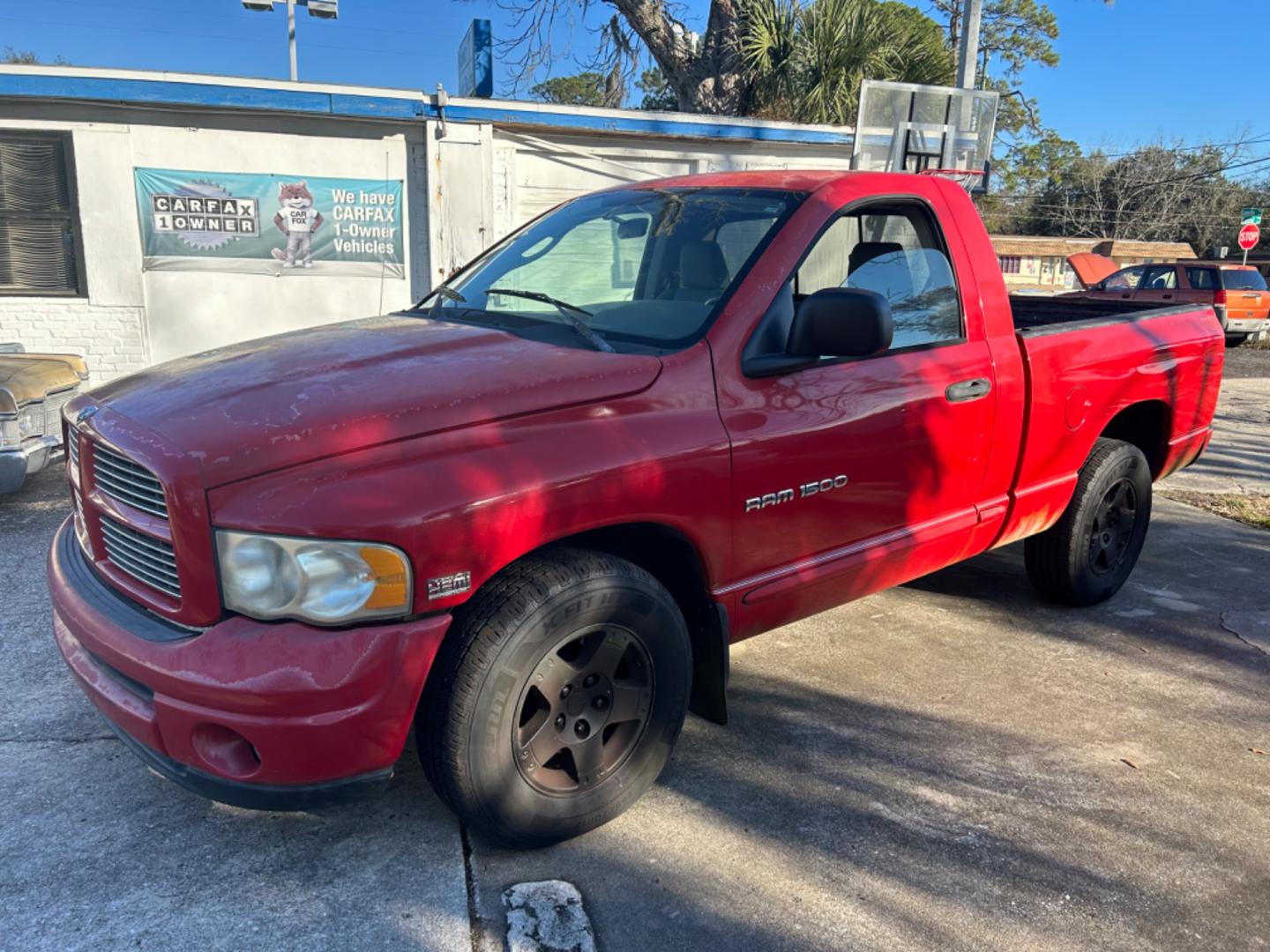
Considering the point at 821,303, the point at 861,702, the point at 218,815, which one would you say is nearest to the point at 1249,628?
the point at 861,702

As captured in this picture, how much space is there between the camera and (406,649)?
2305mm

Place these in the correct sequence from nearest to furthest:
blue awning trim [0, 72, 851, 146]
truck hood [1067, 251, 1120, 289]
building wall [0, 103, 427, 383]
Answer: blue awning trim [0, 72, 851, 146]
building wall [0, 103, 427, 383]
truck hood [1067, 251, 1120, 289]

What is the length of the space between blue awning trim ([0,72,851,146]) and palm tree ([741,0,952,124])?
2947 millimetres

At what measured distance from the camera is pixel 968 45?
1023 centimetres

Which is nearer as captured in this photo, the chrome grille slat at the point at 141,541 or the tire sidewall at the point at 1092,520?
the chrome grille slat at the point at 141,541

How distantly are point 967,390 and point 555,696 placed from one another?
6.46 ft

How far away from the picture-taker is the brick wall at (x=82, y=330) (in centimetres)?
901

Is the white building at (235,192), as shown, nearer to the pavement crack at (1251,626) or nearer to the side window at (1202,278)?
the pavement crack at (1251,626)

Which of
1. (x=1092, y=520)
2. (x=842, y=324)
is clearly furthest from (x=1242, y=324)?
(x=842, y=324)

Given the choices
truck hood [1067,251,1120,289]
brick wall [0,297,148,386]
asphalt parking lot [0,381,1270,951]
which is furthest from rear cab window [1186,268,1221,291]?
brick wall [0,297,148,386]

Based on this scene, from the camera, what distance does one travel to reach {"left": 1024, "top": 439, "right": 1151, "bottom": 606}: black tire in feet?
14.5

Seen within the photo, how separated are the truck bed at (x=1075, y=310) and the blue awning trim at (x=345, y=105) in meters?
5.32

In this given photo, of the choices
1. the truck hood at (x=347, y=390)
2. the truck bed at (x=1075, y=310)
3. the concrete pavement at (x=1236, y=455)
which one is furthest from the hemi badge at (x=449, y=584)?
the concrete pavement at (x=1236, y=455)

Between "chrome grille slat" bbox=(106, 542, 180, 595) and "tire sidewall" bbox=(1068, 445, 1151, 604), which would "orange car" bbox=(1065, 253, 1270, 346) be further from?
"chrome grille slat" bbox=(106, 542, 180, 595)
